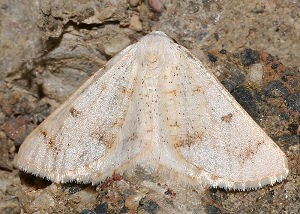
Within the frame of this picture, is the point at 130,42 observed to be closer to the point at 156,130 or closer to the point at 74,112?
the point at 74,112

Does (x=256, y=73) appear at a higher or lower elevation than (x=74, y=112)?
higher

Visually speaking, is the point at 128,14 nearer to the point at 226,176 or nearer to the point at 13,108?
the point at 13,108

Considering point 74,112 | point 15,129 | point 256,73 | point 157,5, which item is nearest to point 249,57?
point 256,73

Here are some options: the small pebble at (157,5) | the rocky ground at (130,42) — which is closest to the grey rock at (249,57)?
the rocky ground at (130,42)

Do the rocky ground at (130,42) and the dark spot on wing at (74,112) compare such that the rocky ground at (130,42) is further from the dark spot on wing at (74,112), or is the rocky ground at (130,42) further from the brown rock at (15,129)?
the dark spot on wing at (74,112)

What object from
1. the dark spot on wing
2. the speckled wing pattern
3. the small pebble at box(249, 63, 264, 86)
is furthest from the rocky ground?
the dark spot on wing

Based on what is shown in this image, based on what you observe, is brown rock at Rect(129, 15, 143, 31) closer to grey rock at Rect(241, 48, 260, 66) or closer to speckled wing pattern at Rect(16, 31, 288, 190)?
speckled wing pattern at Rect(16, 31, 288, 190)
